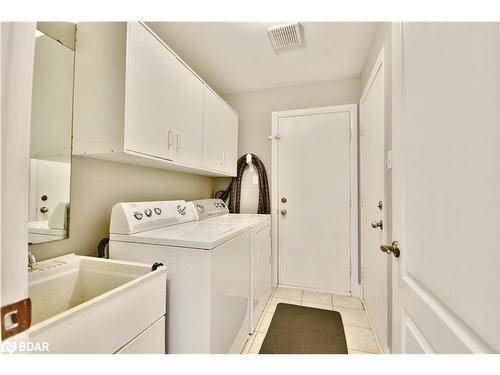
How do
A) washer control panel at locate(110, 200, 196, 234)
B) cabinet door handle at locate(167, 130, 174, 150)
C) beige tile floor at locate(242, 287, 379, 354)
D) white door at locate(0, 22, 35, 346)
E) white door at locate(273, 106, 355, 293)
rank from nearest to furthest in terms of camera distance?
1. white door at locate(0, 22, 35, 346)
2. washer control panel at locate(110, 200, 196, 234)
3. cabinet door handle at locate(167, 130, 174, 150)
4. beige tile floor at locate(242, 287, 379, 354)
5. white door at locate(273, 106, 355, 293)

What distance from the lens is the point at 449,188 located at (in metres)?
0.54

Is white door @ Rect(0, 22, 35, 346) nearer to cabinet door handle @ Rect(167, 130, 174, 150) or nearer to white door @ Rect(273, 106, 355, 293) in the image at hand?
cabinet door handle @ Rect(167, 130, 174, 150)

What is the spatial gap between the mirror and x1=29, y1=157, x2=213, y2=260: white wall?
0.05 meters

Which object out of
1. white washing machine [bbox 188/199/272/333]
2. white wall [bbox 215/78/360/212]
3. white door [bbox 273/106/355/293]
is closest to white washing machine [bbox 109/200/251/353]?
white washing machine [bbox 188/199/272/333]

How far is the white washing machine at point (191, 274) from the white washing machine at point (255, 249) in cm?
37

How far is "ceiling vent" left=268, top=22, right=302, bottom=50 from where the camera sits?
68.1 inches

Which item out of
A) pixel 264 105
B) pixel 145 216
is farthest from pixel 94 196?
pixel 264 105

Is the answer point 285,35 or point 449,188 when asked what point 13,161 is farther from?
point 285,35

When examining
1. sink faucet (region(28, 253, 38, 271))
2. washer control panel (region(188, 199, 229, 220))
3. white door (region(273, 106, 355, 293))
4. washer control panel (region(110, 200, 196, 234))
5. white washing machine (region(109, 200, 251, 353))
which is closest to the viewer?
sink faucet (region(28, 253, 38, 271))

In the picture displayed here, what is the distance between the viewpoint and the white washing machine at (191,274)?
1.11 meters

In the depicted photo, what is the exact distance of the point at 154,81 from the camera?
4.50 ft

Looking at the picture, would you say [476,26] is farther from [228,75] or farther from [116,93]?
[228,75]

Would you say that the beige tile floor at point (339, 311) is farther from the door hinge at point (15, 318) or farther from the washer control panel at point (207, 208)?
the door hinge at point (15, 318)
